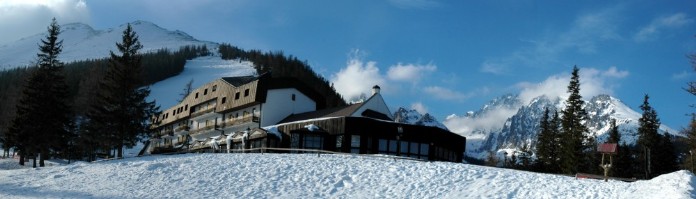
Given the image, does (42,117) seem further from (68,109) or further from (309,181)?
(309,181)

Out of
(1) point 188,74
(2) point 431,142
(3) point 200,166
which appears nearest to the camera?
(3) point 200,166

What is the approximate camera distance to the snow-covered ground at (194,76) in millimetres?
152000

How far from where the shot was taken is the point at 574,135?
62531 millimetres

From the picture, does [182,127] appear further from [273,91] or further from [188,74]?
[188,74]

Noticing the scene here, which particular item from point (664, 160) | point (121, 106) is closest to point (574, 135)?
point (664, 160)

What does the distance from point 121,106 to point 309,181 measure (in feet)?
91.2

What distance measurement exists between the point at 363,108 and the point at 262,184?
2874 centimetres

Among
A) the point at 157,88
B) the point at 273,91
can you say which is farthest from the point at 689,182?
the point at 157,88

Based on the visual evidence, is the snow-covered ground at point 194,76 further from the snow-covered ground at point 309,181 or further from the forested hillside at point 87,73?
the snow-covered ground at point 309,181

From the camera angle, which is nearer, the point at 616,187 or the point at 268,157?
the point at 616,187

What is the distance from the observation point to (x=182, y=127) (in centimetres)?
8450

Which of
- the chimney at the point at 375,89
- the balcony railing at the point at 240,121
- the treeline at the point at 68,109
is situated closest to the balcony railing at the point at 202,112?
the balcony railing at the point at 240,121

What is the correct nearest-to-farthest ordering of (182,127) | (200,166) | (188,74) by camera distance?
(200,166), (182,127), (188,74)

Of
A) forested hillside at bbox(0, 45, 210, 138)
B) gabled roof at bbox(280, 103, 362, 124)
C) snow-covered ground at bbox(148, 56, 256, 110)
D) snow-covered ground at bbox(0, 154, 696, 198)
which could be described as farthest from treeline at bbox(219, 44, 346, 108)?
snow-covered ground at bbox(0, 154, 696, 198)
